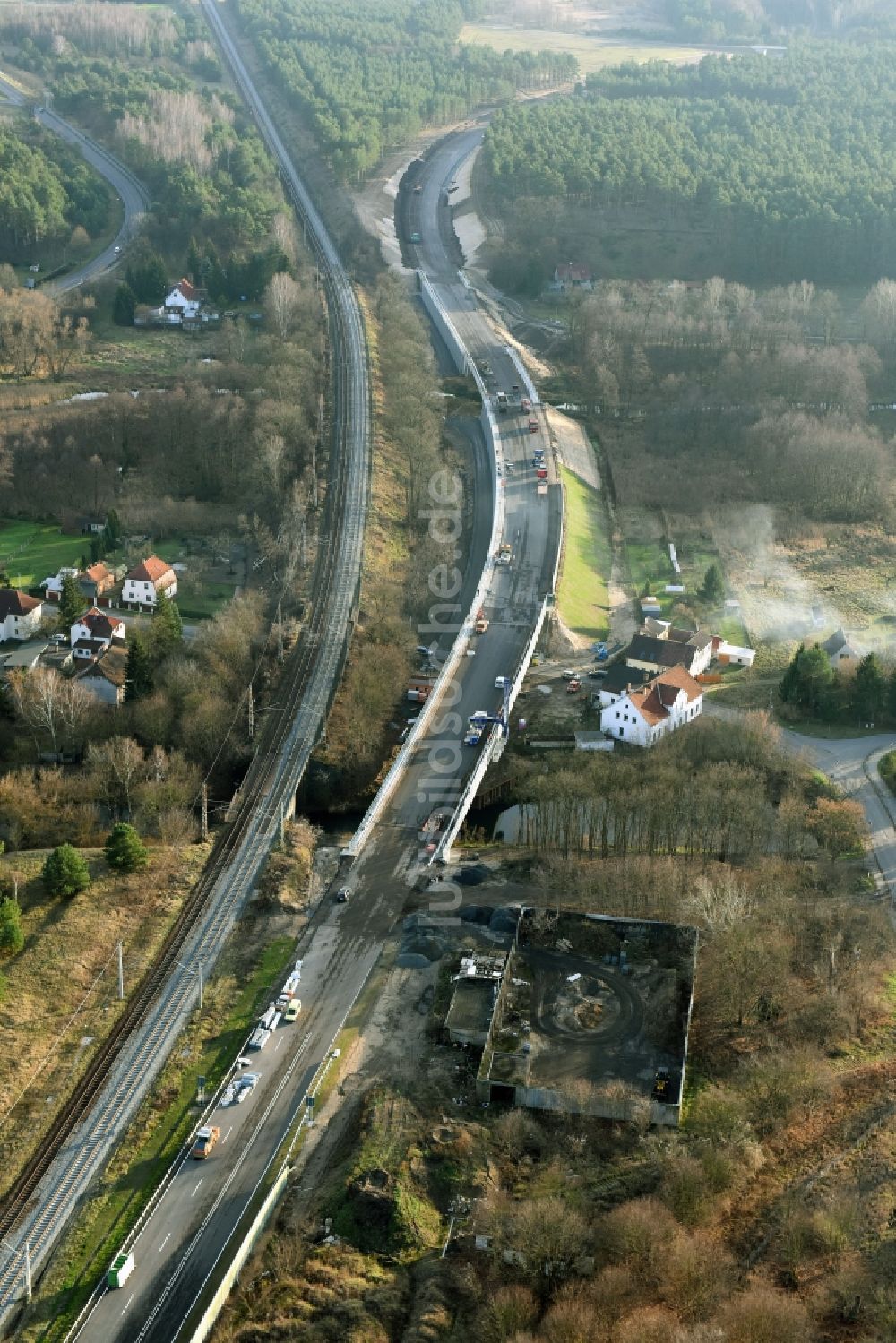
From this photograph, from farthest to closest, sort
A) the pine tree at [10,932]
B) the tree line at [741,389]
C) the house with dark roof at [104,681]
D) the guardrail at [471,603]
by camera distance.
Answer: the tree line at [741,389] < the house with dark roof at [104,681] < the guardrail at [471,603] < the pine tree at [10,932]

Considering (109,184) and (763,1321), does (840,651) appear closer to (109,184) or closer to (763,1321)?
(763,1321)

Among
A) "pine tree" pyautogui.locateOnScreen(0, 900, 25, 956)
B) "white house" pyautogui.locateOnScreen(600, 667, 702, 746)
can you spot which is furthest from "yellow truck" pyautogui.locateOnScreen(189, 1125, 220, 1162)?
"white house" pyautogui.locateOnScreen(600, 667, 702, 746)

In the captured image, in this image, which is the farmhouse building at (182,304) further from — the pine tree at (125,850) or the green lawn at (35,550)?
the pine tree at (125,850)

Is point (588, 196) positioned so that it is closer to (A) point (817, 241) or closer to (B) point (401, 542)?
(A) point (817, 241)

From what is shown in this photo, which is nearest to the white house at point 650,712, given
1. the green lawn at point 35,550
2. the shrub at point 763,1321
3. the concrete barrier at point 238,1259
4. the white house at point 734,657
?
the white house at point 734,657

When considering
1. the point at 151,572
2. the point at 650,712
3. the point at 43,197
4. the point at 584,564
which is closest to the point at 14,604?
the point at 151,572

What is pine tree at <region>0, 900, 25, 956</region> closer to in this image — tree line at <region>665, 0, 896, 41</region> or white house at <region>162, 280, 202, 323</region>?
white house at <region>162, 280, 202, 323</region>
